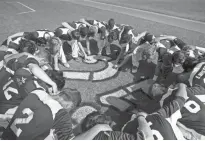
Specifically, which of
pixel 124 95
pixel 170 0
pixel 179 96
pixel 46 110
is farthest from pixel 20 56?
pixel 170 0

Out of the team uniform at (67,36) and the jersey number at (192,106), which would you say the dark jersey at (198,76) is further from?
the team uniform at (67,36)

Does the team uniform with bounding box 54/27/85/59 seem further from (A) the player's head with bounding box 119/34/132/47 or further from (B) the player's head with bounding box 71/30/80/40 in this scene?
(A) the player's head with bounding box 119/34/132/47

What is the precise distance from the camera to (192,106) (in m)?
2.89

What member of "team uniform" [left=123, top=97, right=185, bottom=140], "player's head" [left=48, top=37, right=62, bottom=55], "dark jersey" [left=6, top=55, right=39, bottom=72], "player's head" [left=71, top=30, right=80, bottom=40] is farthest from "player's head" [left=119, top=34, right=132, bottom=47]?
"team uniform" [left=123, top=97, right=185, bottom=140]

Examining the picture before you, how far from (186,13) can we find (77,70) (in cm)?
1247

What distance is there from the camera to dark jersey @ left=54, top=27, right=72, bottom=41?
241 inches

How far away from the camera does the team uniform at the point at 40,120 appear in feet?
8.05

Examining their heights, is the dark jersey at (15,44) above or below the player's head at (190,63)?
below

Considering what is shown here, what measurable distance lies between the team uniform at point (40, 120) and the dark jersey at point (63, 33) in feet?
12.6

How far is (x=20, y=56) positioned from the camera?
3725 mm

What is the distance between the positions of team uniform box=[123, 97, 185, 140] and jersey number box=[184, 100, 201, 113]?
138 mm

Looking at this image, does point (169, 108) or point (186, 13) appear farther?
point (186, 13)

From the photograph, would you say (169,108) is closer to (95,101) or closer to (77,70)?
(95,101)

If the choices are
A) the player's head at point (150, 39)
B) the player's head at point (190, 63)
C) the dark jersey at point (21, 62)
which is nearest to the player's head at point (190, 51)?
the player's head at point (190, 63)
